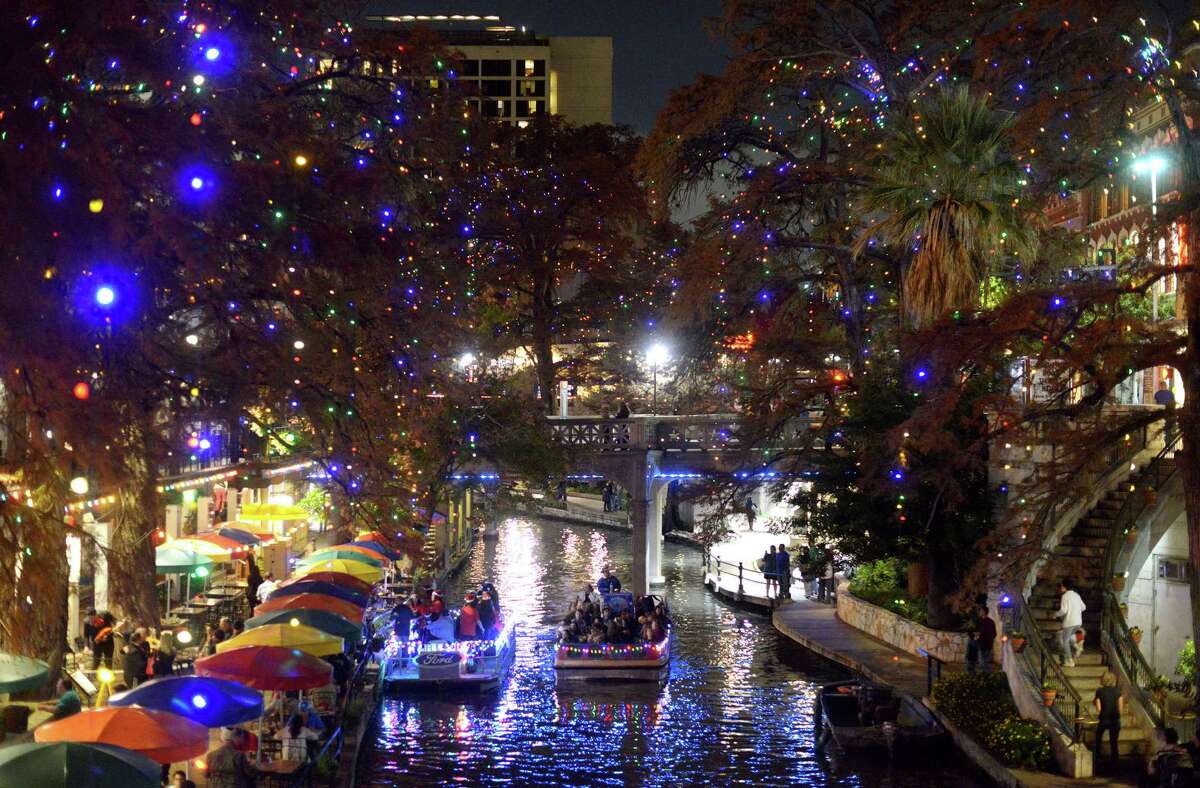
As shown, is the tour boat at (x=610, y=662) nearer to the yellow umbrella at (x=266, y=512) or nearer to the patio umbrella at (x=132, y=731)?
the yellow umbrella at (x=266, y=512)

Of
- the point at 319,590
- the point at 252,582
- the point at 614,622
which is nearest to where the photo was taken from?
the point at 319,590

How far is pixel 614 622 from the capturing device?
3061 centimetres

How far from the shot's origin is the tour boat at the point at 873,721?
2261 centimetres

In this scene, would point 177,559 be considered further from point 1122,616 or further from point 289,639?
point 1122,616

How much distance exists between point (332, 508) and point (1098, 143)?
2395cm

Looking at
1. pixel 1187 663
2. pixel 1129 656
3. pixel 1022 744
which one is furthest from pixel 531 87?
pixel 1022 744

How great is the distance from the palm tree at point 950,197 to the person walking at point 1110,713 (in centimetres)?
777

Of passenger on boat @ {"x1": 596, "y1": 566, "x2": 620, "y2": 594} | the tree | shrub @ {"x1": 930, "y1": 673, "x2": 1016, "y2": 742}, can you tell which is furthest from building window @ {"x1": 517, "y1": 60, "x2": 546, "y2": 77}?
shrub @ {"x1": 930, "y1": 673, "x2": 1016, "y2": 742}

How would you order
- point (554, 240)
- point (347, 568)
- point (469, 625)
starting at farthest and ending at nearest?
point (554, 240), point (347, 568), point (469, 625)

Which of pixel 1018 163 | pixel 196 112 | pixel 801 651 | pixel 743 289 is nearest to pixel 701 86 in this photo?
pixel 743 289

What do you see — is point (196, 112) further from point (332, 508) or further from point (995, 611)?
point (332, 508)

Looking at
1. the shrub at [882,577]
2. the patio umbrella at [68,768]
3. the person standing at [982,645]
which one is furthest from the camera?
the shrub at [882,577]

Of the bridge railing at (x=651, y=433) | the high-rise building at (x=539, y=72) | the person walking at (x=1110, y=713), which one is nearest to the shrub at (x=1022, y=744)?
the person walking at (x=1110, y=713)

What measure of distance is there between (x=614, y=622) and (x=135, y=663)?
488 inches
